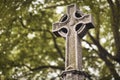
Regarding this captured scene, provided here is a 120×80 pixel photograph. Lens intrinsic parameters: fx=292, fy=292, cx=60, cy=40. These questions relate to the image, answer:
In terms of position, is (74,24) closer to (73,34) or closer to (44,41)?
(73,34)

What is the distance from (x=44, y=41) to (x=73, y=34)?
6527 millimetres

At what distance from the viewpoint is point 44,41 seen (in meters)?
11.6

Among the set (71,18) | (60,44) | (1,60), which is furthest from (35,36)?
(71,18)

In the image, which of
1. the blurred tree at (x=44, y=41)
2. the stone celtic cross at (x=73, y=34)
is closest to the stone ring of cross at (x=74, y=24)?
the stone celtic cross at (x=73, y=34)

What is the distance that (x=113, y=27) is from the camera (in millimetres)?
9523

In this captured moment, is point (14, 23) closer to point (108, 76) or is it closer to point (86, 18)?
point (108, 76)

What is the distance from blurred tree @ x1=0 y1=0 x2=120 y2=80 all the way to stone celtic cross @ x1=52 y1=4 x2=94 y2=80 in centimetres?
340

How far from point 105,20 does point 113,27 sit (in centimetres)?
111

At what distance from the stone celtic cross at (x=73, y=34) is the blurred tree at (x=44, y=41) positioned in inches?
134

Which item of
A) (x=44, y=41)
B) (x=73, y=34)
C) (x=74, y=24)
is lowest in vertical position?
(x=44, y=41)

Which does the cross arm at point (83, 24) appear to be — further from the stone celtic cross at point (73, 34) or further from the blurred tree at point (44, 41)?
the blurred tree at point (44, 41)

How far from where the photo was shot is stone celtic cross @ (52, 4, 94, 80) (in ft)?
15.2

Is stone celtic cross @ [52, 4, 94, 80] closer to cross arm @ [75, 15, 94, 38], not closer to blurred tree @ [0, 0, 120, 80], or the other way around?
cross arm @ [75, 15, 94, 38]

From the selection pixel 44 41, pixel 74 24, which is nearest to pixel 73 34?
pixel 74 24
